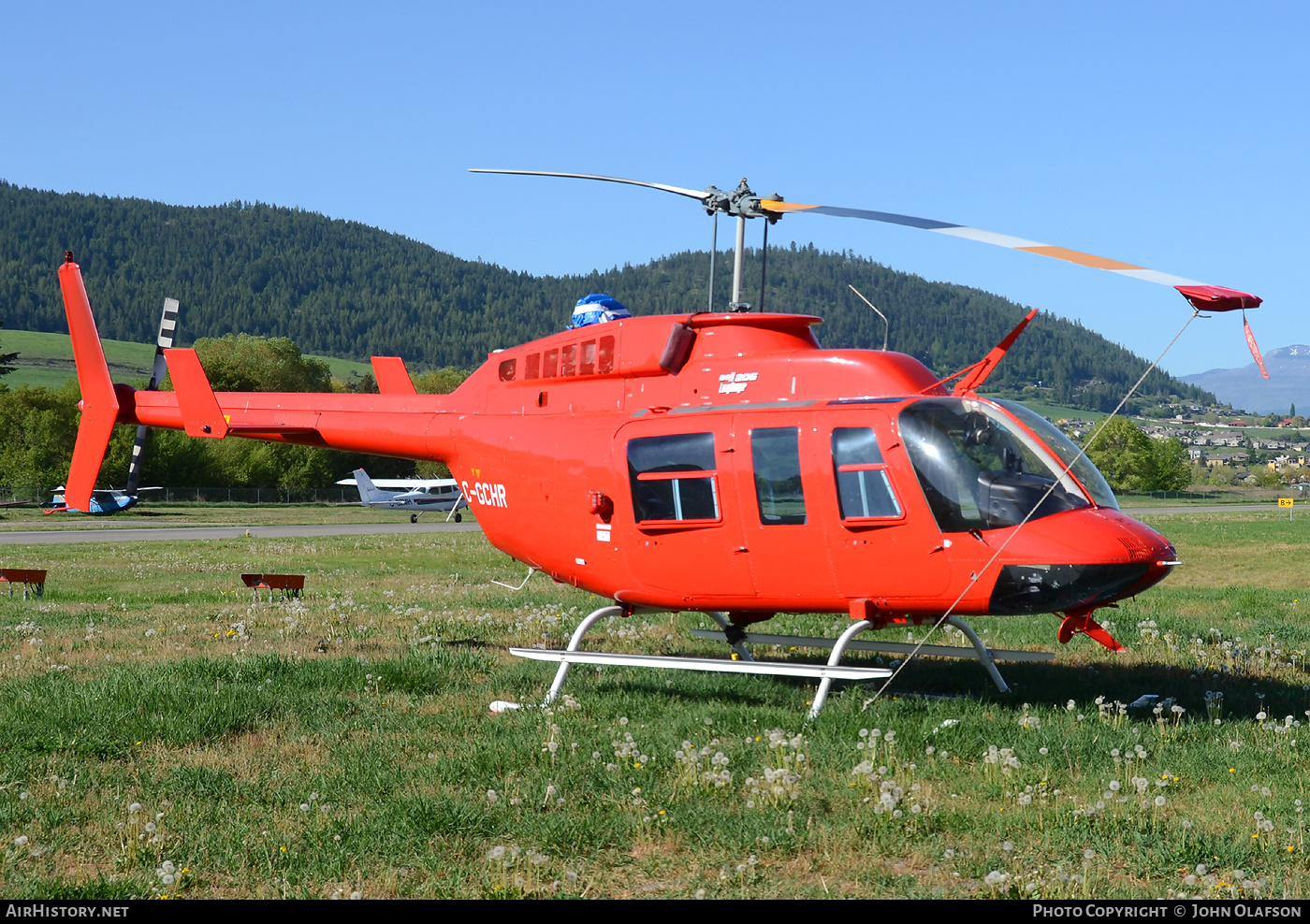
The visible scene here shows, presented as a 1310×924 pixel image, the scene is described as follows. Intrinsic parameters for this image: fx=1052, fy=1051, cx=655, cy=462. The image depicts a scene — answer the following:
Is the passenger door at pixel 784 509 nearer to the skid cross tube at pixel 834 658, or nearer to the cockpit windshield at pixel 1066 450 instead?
the skid cross tube at pixel 834 658

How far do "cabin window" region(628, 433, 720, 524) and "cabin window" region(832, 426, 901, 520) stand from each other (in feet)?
4.03

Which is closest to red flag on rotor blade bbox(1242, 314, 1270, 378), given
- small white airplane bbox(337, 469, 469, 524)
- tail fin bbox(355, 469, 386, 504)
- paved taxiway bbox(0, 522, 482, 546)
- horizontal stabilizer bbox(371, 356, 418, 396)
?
horizontal stabilizer bbox(371, 356, 418, 396)

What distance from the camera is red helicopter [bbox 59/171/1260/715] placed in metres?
8.92

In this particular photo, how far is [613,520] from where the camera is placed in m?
10.7

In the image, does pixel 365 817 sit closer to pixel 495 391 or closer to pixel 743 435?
pixel 743 435

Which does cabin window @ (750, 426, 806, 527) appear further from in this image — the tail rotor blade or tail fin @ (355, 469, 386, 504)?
tail fin @ (355, 469, 386, 504)

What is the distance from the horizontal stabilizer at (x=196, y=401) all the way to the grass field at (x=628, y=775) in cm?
299

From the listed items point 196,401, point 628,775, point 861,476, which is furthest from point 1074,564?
point 196,401

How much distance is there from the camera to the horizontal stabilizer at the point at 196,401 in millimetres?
14656

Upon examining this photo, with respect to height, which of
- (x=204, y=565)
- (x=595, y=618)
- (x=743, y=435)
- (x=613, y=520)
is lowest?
(x=204, y=565)

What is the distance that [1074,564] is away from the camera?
8.59 m

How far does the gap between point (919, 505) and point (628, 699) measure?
11.1 ft

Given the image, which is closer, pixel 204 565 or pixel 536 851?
pixel 536 851

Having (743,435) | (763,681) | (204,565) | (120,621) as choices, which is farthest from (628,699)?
(204,565)
